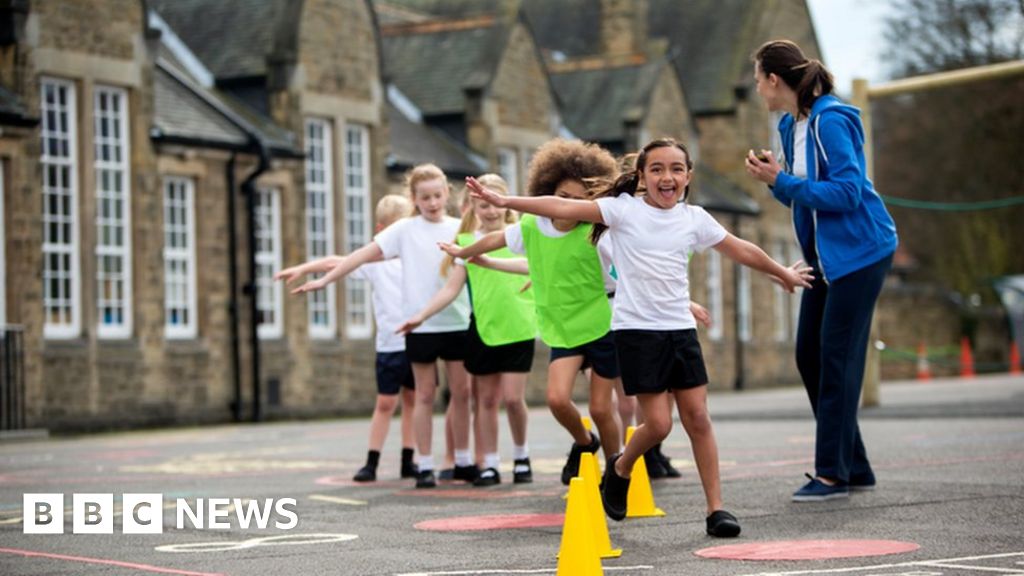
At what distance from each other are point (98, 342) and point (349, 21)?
922cm

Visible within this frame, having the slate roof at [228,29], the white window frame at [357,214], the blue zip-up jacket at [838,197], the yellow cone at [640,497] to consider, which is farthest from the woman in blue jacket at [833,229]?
the white window frame at [357,214]

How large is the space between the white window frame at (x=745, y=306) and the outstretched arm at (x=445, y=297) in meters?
36.8

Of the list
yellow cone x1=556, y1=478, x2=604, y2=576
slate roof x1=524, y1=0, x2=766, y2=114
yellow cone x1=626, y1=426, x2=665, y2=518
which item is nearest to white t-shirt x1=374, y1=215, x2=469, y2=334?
yellow cone x1=626, y1=426, x2=665, y2=518

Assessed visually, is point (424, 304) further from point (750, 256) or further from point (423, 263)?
point (750, 256)

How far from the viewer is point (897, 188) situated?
60438 millimetres

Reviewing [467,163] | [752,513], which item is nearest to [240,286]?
[467,163]

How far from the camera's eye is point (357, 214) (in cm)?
3522

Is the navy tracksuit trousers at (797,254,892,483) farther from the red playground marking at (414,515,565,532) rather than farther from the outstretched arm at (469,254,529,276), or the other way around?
the outstretched arm at (469,254,529,276)

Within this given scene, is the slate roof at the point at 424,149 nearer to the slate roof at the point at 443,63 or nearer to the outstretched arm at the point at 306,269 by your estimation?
the slate roof at the point at 443,63

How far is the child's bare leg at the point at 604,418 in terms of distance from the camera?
10.3 m

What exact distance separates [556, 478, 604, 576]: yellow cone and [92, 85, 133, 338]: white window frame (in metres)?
22.4

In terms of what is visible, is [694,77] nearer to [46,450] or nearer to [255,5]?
[255,5]

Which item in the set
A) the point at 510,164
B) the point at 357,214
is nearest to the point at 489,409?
the point at 357,214

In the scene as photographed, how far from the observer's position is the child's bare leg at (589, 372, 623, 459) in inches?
405
